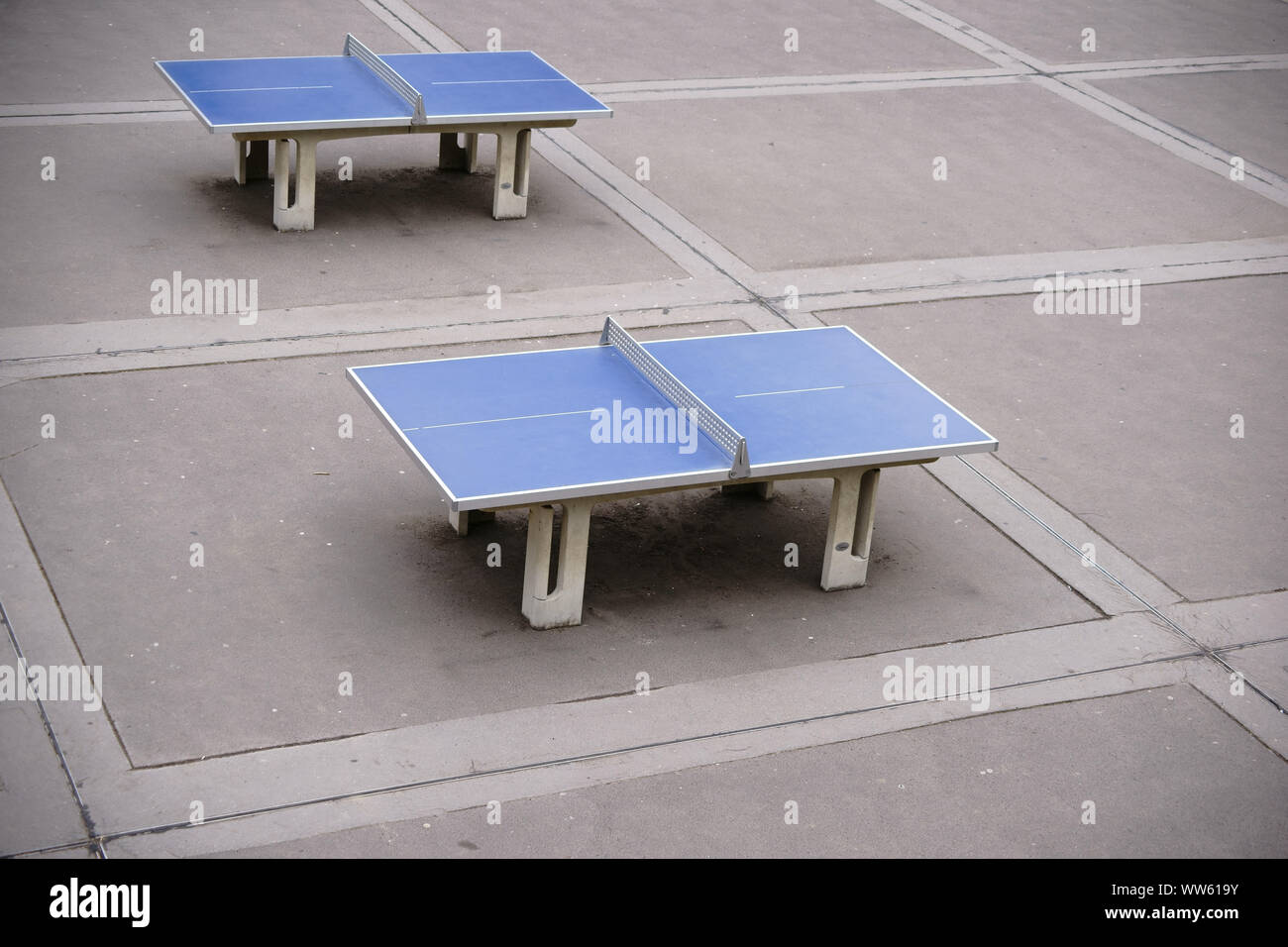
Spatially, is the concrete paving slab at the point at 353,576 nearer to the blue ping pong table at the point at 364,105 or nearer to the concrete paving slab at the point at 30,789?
the concrete paving slab at the point at 30,789

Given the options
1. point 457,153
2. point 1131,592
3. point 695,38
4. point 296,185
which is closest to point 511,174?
point 457,153

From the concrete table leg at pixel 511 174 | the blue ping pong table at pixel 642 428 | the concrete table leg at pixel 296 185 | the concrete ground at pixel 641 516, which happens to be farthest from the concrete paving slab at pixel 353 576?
the concrete table leg at pixel 511 174

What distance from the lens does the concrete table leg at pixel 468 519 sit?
717cm

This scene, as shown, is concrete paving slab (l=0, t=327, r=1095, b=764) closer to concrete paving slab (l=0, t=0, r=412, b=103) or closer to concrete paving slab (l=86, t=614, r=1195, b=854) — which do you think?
concrete paving slab (l=86, t=614, r=1195, b=854)

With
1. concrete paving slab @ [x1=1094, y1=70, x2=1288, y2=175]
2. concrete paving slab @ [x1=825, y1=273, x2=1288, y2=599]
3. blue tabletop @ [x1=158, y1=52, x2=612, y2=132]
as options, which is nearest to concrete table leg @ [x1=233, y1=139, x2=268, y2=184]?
blue tabletop @ [x1=158, y1=52, x2=612, y2=132]

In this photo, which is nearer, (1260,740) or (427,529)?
(1260,740)

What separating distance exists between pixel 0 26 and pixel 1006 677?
36.0 ft

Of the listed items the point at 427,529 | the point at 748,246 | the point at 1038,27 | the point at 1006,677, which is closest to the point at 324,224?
the point at 748,246

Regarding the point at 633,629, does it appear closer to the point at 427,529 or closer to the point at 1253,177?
the point at 427,529

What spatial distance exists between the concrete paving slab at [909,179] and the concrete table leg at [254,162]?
274 centimetres

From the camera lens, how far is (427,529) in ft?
23.8

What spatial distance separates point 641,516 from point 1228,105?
32.9 ft

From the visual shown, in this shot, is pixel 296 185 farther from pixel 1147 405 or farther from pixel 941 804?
pixel 941 804

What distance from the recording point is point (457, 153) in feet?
37.9
